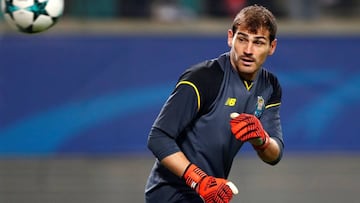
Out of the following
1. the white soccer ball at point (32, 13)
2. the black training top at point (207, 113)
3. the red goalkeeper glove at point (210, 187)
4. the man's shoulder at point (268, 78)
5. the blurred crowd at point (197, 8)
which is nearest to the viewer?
the red goalkeeper glove at point (210, 187)

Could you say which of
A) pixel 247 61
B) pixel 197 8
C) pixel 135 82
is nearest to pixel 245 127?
pixel 247 61

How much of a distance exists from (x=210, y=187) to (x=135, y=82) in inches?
284

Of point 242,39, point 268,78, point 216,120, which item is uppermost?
point 242,39

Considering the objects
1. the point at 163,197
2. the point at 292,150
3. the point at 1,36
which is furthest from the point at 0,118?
the point at 163,197

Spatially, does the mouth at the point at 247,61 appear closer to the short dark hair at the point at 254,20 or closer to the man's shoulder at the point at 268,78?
the short dark hair at the point at 254,20

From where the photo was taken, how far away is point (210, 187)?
4.49 m

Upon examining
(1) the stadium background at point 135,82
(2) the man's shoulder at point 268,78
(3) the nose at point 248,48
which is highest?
(3) the nose at point 248,48

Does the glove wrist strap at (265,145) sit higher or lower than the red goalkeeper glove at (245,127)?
lower

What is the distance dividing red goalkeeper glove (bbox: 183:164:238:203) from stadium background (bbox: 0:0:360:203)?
20.7ft

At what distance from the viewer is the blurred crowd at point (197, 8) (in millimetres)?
12047

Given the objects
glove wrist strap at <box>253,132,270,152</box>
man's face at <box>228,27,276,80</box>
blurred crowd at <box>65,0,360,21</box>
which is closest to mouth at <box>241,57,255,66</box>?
man's face at <box>228,27,276,80</box>

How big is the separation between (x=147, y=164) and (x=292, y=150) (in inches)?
79.9

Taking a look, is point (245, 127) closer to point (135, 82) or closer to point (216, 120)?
point (216, 120)

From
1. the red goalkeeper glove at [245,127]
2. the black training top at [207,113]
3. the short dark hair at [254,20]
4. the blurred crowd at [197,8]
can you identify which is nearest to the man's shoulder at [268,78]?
the black training top at [207,113]
